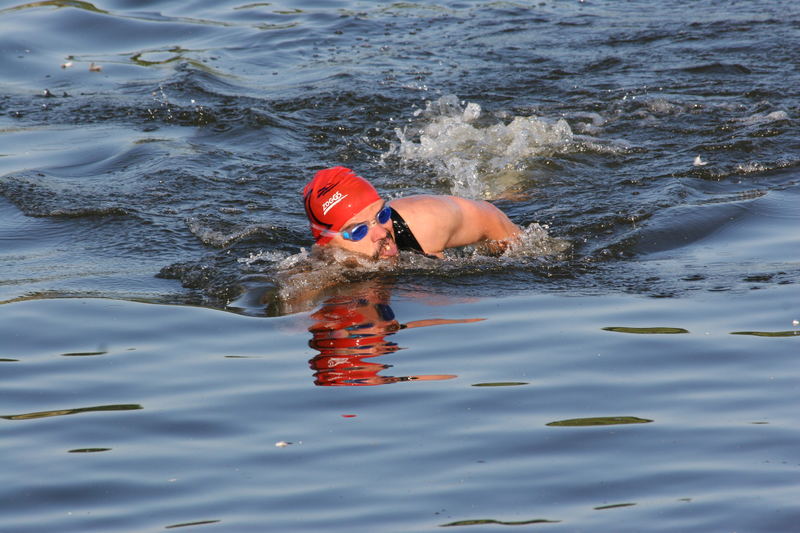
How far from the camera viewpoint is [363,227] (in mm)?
7199

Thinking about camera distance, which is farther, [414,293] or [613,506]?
[414,293]

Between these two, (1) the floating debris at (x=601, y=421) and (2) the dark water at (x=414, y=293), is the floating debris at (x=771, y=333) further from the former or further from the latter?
(1) the floating debris at (x=601, y=421)

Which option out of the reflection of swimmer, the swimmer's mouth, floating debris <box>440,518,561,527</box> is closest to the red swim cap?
the swimmer's mouth

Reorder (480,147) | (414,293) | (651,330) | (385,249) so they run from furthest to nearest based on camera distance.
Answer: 1. (480,147)
2. (385,249)
3. (414,293)
4. (651,330)

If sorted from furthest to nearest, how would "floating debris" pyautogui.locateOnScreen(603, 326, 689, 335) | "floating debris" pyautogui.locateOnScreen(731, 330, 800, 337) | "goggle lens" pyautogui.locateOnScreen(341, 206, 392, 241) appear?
"goggle lens" pyautogui.locateOnScreen(341, 206, 392, 241), "floating debris" pyautogui.locateOnScreen(603, 326, 689, 335), "floating debris" pyautogui.locateOnScreen(731, 330, 800, 337)

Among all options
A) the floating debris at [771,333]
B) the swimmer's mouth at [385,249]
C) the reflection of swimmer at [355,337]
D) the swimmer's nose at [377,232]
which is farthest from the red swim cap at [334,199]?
the floating debris at [771,333]

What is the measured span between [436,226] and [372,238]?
0.46m

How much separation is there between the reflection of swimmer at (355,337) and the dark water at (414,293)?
0.02 m

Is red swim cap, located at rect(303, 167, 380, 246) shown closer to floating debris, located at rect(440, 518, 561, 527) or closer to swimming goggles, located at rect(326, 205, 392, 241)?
swimming goggles, located at rect(326, 205, 392, 241)

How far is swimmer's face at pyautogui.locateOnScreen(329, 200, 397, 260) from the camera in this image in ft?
23.8

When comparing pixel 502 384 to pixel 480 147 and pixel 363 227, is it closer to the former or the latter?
pixel 363 227

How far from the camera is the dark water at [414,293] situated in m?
4.23

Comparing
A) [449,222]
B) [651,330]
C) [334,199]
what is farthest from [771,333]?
[334,199]

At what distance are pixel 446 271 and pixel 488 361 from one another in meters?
1.75
